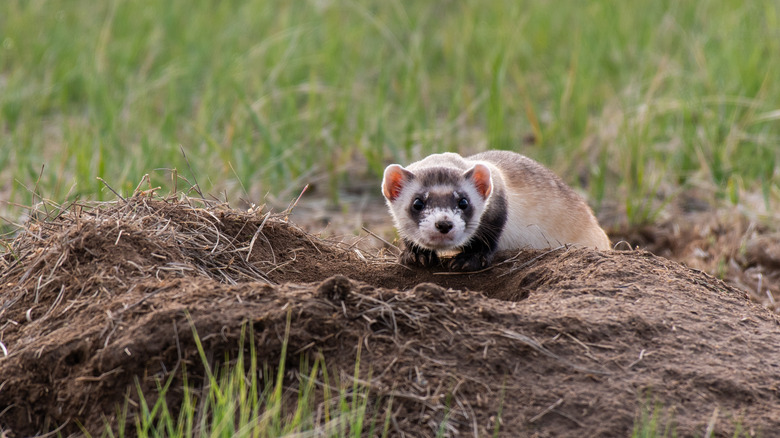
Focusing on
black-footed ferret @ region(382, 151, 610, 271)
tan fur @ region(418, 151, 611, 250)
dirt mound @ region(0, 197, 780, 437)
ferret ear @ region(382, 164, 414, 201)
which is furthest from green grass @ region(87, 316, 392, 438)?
tan fur @ region(418, 151, 611, 250)

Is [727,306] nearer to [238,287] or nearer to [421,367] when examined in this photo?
→ [421,367]

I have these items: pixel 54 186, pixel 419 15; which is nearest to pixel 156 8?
pixel 419 15

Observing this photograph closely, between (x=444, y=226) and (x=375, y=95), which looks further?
(x=375, y=95)

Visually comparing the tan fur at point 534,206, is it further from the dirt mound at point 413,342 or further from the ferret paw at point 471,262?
the dirt mound at point 413,342

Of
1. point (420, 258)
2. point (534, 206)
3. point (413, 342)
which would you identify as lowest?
point (420, 258)

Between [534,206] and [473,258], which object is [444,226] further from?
[534,206]

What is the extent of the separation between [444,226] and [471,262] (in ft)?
1.18

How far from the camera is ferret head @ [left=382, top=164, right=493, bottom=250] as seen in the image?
15.4ft

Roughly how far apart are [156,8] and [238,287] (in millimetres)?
7793

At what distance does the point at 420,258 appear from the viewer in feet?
16.4

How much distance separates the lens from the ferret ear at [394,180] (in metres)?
4.97

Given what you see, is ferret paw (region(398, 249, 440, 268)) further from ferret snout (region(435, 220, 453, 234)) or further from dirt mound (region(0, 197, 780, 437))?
dirt mound (region(0, 197, 780, 437))

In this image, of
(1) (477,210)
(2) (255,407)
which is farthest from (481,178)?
(2) (255,407)

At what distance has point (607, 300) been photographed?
3908mm
